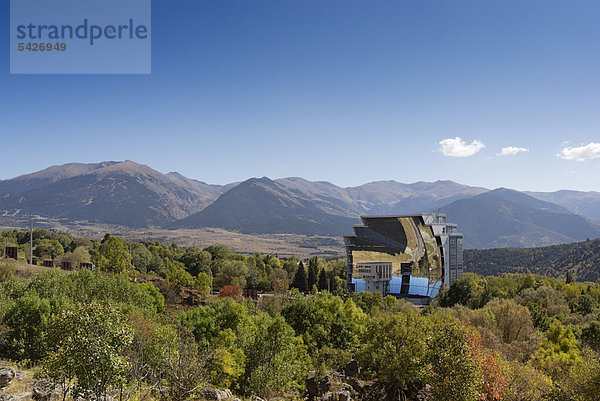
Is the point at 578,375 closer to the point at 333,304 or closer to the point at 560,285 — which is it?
the point at 333,304

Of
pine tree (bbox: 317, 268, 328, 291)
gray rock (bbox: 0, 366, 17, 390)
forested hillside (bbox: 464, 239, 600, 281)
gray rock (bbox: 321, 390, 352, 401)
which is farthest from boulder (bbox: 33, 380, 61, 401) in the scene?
forested hillside (bbox: 464, 239, 600, 281)

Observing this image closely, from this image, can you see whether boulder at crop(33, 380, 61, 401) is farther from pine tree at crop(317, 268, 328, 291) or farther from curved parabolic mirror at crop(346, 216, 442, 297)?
pine tree at crop(317, 268, 328, 291)

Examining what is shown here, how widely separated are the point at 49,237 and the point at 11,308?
117m

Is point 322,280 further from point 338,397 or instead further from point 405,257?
point 338,397

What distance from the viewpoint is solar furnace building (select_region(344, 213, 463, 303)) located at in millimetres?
99812

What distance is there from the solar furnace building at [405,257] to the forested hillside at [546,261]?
57.2m

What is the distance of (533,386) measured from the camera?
24359 mm

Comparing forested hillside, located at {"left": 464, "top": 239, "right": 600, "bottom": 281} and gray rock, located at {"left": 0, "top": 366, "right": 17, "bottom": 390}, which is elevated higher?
gray rock, located at {"left": 0, "top": 366, "right": 17, "bottom": 390}

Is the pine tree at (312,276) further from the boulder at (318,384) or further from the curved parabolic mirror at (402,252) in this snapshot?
the boulder at (318,384)

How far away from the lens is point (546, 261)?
159375mm

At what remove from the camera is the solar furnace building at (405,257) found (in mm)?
99812

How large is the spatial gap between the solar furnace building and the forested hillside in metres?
57.2

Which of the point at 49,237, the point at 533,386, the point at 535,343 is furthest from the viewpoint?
the point at 49,237

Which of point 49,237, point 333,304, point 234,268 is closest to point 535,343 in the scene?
point 333,304
